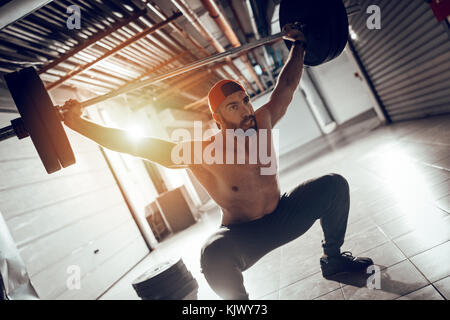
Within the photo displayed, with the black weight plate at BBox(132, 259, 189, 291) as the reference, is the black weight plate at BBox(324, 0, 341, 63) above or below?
above

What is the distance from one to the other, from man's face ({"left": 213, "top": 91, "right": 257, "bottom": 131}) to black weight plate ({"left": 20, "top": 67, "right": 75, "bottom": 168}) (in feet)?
3.81

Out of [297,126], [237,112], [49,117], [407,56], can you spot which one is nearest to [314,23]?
[237,112]

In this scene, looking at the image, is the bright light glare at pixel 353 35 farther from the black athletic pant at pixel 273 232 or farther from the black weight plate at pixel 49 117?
the black weight plate at pixel 49 117

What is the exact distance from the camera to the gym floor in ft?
5.93

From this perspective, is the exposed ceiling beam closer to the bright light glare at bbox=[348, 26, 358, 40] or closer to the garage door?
the garage door

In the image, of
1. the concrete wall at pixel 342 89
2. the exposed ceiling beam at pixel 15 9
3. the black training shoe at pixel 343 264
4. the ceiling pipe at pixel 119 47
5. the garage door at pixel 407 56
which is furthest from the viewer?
the concrete wall at pixel 342 89

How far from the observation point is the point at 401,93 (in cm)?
662

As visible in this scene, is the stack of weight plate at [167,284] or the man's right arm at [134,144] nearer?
the man's right arm at [134,144]

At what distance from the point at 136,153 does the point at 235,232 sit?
875mm

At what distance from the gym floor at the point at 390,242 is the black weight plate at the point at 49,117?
6.63 ft

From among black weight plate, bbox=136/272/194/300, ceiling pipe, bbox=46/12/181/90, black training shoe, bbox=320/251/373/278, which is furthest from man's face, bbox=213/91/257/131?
ceiling pipe, bbox=46/12/181/90

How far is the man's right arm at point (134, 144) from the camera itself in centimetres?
188

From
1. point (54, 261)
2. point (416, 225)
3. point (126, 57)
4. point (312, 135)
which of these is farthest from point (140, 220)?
point (312, 135)

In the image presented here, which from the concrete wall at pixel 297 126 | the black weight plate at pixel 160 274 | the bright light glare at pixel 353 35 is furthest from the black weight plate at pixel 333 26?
the concrete wall at pixel 297 126
